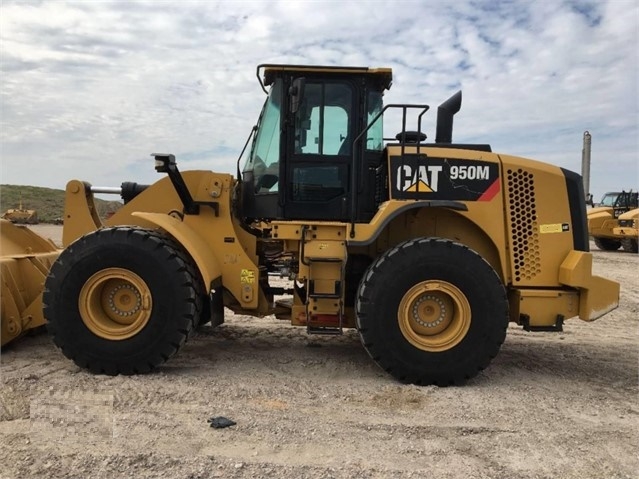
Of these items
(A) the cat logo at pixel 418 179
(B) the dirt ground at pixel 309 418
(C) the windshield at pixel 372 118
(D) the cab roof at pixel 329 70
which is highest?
(D) the cab roof at pixel 329 70

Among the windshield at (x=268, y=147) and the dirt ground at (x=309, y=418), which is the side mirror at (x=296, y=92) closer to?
the windshield at (x=268, y=147)

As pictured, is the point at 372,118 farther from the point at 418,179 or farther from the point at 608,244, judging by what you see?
the point at 608,244

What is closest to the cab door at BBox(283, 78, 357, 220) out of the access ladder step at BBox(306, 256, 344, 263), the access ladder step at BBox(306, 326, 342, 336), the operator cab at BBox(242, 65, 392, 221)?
the operator cab at BBox(242, 65, 392, 221)

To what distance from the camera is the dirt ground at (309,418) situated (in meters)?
3.18

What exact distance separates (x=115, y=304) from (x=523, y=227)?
3705 mm

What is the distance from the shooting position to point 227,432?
3.59 meters

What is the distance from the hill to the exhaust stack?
3841cm

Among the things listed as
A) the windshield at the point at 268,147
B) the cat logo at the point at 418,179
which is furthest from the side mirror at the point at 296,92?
the cat logo at the point at 418,179

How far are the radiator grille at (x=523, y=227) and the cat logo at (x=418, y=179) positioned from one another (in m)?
0.69

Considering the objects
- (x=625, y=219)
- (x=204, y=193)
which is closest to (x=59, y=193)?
(x=625, y=219)

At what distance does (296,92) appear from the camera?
4.72 meters

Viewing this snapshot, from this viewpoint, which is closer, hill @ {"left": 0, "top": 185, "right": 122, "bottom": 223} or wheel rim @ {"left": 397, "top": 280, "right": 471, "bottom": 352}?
wheel rim @ {"left": 397, "top": 280, "right": 471, "bottom": 352}

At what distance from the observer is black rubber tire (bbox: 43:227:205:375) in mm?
4684

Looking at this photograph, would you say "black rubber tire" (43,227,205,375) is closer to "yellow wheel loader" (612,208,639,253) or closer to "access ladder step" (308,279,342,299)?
"access ladder step" (308,279,342,299)
